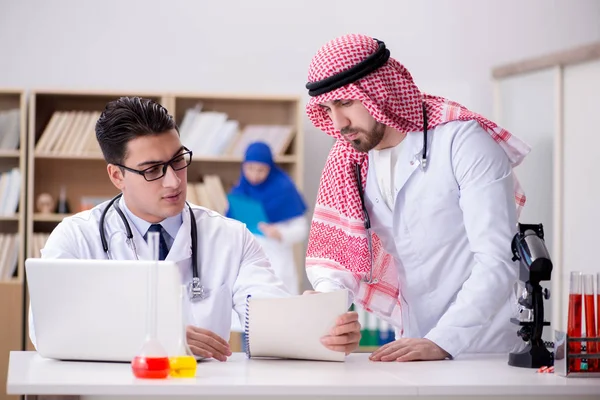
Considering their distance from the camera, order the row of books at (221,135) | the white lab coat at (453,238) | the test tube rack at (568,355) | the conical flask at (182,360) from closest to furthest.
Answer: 1. the conical flask at (182,360)
2. the test tube rack at (568,355)
3. the white lab coat at (453,238)
4. the row of books at (221,135)

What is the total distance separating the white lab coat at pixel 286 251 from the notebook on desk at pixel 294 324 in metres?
3.09

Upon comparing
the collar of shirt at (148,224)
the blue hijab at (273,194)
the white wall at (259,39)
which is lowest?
the collar of shirt at (148,224)

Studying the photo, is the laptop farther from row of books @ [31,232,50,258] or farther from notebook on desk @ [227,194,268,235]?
row of books @ [31,232,50,258]

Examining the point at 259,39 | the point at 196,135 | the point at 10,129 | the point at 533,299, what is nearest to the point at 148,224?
the point at 533,299

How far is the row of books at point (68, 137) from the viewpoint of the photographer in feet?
18.2

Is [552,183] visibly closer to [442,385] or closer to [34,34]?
[34,34]

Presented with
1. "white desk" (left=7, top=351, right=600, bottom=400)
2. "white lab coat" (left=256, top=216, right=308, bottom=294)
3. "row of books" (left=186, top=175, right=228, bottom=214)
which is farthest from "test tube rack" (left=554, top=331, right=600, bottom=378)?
"row of books" (left=186, top=175, right=228, bottom=214)

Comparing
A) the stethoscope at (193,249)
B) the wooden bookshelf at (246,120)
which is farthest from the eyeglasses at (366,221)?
the wooden bookshelf at (246,120)

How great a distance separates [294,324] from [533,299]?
62 cm

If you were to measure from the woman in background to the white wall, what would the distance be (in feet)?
1.90

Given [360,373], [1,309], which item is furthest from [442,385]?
[1,309]

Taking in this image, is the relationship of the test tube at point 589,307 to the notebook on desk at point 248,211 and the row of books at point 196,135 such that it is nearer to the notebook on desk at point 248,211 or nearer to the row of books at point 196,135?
the notebook on desk at point 248,211

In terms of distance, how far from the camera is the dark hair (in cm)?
259

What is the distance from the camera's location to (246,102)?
597cm
